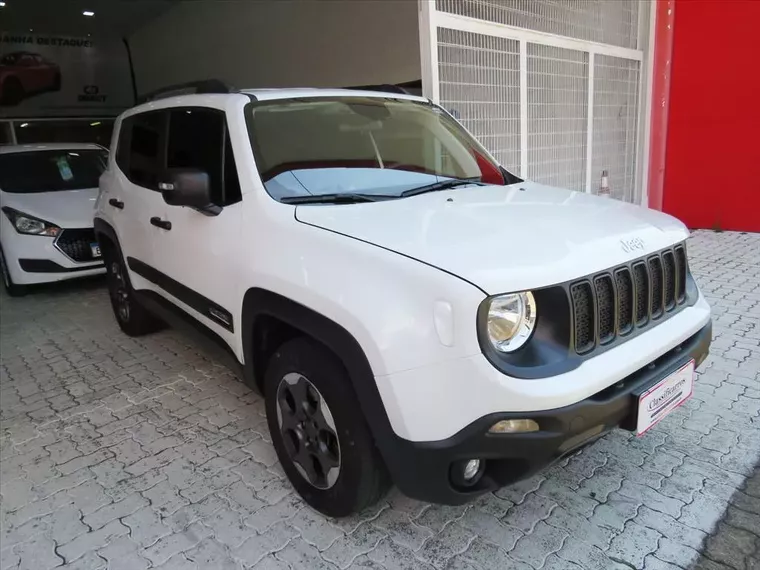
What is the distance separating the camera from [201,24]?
12.5m

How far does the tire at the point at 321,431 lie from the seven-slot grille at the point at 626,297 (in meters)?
0.85

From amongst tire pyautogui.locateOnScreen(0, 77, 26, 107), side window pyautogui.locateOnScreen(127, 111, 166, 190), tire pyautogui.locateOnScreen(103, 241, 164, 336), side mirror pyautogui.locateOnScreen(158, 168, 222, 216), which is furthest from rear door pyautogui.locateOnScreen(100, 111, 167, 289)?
tire pyautogui.locateOnScreen(0, 77, 26, 107)

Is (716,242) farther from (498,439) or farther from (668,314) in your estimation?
(498,439)

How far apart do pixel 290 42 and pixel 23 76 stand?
743 centimetres

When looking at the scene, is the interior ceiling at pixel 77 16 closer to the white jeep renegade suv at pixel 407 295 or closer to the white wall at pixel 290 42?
the white wall at pixel 290 42

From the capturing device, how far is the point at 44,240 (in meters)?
5.93

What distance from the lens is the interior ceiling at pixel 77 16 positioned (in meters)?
11.8

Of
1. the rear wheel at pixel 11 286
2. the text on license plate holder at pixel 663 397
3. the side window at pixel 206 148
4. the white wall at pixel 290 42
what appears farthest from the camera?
Result: the white wall at pixel 290 42

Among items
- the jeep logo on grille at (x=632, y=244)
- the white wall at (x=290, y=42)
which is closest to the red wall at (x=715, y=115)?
the white wall at (x=290, y=42)

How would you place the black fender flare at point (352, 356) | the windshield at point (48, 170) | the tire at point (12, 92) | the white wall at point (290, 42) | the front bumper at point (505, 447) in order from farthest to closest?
the tire at point (12, 92), the white wall at point (290, 42), the windshield at point (48, 170), the black fender flare at point (352, 356), the front bumper at point (505, 447)

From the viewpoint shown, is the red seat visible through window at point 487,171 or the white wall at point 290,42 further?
the white wall at point 290,42

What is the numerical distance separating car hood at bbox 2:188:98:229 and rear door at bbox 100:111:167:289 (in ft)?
6.46

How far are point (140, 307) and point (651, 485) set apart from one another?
3773 millimetres

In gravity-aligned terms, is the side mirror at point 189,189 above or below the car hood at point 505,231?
above
